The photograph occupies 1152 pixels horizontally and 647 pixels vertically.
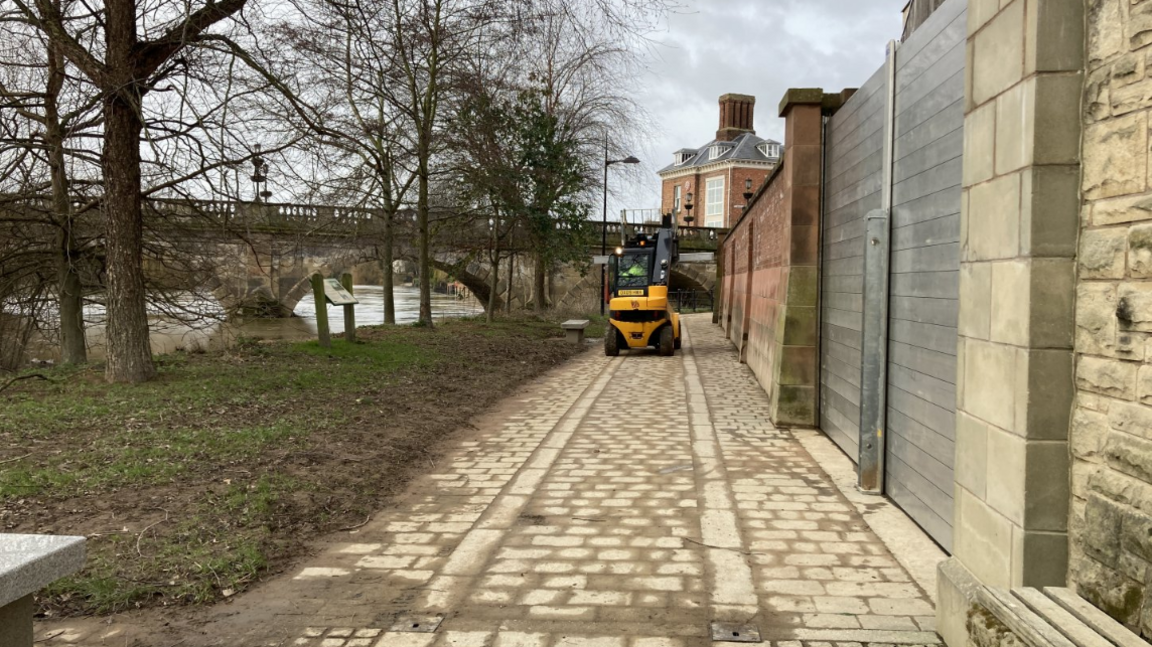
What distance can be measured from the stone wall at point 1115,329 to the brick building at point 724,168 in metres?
51.3

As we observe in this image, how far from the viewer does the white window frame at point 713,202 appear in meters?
57.9

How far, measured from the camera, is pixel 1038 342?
106 inches

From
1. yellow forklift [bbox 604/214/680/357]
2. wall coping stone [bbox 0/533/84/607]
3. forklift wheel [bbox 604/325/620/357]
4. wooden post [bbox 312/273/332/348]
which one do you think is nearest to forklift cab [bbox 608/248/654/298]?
yellow forklift [bbox 604/214/680/357]

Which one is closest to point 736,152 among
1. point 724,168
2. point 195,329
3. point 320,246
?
point 724,168

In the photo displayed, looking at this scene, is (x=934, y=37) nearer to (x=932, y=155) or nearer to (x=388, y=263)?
(x=932, y=155)

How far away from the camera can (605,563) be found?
4.16m

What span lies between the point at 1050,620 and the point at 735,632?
1259 millimetres

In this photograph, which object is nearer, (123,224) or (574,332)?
(123,224)

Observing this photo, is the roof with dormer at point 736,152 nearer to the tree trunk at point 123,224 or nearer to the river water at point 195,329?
the river water at point 195,329

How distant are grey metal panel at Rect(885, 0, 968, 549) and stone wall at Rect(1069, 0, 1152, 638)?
145 cm

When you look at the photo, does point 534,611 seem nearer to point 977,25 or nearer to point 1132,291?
point 1132,291

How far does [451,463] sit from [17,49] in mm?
8089

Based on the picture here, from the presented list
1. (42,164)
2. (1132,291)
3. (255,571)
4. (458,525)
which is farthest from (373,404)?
(1132,291)

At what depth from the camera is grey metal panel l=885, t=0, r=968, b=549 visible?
4.17 m
